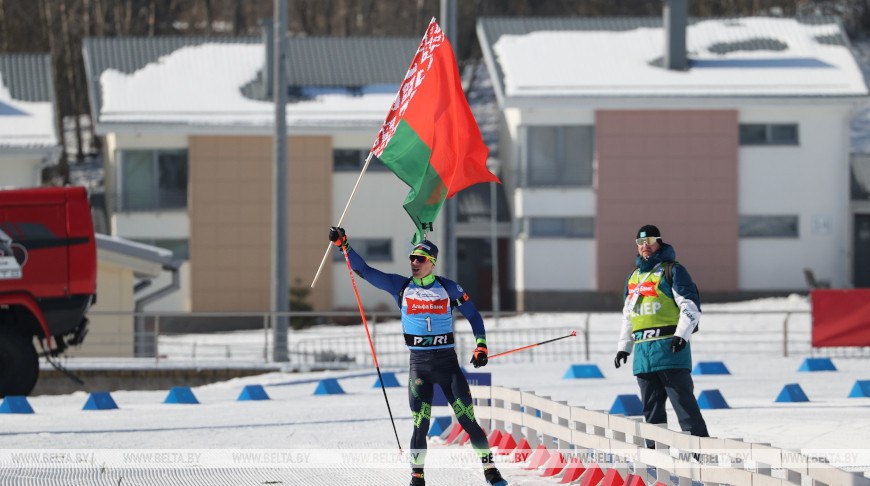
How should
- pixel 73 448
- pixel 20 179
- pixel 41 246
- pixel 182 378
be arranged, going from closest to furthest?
pixel 73 448 → pixel 41 246 → pixel 182 378 → pixel 20 179

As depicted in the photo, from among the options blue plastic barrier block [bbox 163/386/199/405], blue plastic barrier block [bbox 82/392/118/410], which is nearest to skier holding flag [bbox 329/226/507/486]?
blue plastic barrier block [bbox 82/392/118/410]

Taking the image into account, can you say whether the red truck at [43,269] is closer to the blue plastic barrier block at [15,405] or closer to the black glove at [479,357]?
the blue plastic barrier block at [15,405]

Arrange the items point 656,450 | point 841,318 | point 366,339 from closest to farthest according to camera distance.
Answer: point 656,450 → point 841,318 → point 366,339

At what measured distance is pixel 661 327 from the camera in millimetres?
11648

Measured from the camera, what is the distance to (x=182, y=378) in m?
25.0

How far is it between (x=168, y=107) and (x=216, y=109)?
133cm

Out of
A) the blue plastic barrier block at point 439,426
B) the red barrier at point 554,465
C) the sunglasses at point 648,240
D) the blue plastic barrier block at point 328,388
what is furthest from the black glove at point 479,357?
the blue plastic barrier block at point 328,388

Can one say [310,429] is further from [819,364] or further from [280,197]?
[280,197]

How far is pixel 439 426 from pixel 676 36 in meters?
31.1

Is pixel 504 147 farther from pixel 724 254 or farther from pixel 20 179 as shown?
pixel 20 179

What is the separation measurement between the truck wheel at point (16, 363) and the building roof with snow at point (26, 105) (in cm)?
2244

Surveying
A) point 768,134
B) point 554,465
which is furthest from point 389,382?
point 768,134

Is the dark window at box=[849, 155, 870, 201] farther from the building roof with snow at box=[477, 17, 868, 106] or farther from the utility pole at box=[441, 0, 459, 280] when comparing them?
the utility pole at box=[441, 0, 459, 280]

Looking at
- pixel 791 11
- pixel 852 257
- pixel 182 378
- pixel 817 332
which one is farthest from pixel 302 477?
pixel 791 11
